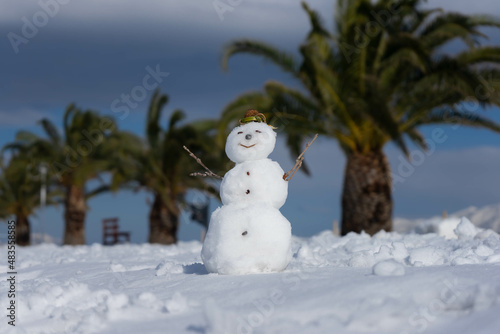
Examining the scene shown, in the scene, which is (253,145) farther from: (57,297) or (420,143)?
(420,143)

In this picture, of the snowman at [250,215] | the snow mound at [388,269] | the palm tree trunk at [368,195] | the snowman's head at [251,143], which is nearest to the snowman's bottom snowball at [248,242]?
the snowman at [250,215]

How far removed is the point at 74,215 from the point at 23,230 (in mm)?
7518

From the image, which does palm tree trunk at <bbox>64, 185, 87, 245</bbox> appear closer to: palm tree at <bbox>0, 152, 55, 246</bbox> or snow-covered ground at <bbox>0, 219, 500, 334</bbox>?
palm tree at <bbox>0, 152, 55, 246</bbox>

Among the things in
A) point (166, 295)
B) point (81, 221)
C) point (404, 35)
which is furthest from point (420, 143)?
point (81, 221)

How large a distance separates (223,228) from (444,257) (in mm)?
2422

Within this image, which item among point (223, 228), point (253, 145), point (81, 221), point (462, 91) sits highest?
point (462, 91)

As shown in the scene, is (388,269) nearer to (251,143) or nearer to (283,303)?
(283,303)

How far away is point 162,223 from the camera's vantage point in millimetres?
17969

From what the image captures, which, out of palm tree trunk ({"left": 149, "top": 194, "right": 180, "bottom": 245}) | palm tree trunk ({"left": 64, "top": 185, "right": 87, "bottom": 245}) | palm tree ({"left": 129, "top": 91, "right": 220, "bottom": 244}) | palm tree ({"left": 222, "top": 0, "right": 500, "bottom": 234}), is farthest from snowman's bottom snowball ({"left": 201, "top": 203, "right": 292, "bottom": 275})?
palm tree trunk ({"left": 64, "top": 185, "right": 87, "bottom": 245})

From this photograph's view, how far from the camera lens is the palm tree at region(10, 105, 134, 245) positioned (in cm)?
2050

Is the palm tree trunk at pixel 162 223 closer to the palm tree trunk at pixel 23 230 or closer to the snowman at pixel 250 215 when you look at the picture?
the palm tree trunk at pixel 23 230

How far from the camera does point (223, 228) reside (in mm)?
4906

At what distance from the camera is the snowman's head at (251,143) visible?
17.0 feet

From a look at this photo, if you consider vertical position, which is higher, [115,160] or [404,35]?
[404,35]
